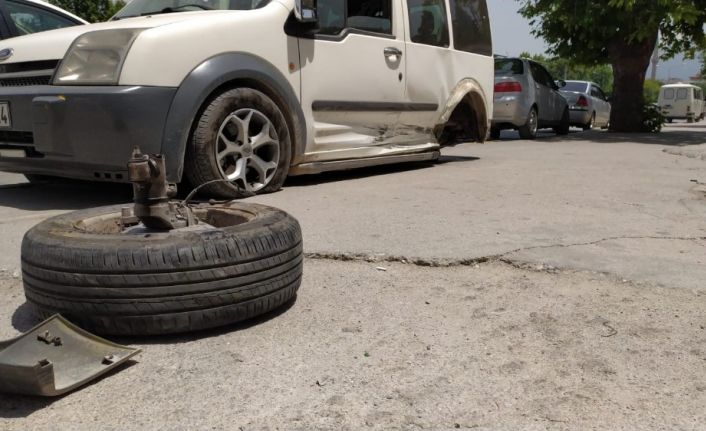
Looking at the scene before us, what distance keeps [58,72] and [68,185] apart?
1631 mm

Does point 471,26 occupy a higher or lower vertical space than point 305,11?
higher

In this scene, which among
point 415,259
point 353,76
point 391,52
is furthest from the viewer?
point 391,52

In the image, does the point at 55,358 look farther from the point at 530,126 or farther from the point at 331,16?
the point at 530,126

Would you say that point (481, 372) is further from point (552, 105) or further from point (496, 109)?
point (552, 105)

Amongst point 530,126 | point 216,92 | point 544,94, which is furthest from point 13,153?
point 544,94

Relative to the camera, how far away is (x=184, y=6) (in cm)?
458

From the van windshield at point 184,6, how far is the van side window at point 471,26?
8.46 ft

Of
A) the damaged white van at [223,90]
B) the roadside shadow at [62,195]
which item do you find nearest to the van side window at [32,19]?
the damaged white van at [223,90]

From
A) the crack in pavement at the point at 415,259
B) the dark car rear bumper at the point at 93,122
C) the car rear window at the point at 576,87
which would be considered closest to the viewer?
the crack in pavement at the point at 415,259

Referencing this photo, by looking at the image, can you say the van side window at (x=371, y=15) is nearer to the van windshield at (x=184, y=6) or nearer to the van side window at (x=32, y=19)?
the van windshield at (x=184, y=6)

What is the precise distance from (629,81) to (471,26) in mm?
8614

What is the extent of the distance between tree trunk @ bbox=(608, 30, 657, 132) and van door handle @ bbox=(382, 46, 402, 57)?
30.4 feet

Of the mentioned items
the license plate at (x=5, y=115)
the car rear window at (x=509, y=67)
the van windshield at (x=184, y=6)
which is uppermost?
the car rear window at (x=509, y=67)

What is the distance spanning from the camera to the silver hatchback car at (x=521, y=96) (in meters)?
11.9
